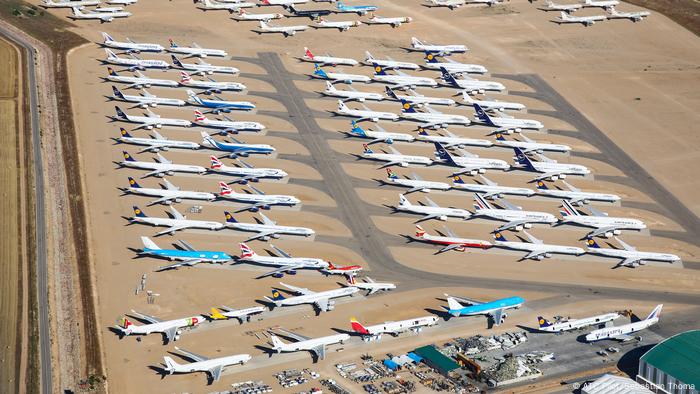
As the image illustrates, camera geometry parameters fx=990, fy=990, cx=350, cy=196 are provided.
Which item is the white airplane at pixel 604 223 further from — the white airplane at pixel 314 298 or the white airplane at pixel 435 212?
the white airplane at pixel 314 298

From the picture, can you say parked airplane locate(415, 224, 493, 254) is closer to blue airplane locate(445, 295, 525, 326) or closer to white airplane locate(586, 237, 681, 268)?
white airplane locate(586, 237, 681, 268)

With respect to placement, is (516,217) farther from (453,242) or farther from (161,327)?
Result: (161,327)

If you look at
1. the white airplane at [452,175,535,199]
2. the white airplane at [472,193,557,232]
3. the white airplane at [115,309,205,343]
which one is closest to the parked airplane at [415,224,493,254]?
the white airplane at [472,193,557,232]

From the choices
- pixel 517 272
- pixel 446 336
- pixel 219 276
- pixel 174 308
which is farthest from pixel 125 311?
pixel 517 272

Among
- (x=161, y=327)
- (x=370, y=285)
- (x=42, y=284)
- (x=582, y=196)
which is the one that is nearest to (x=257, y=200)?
(x=370, y=285)

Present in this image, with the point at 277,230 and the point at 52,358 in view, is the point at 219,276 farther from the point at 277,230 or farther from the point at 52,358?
the point at 52,358

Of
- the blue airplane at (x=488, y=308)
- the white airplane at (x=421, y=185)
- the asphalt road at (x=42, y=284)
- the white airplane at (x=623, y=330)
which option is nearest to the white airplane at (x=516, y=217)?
the white airplane at (x=421, y=185)
